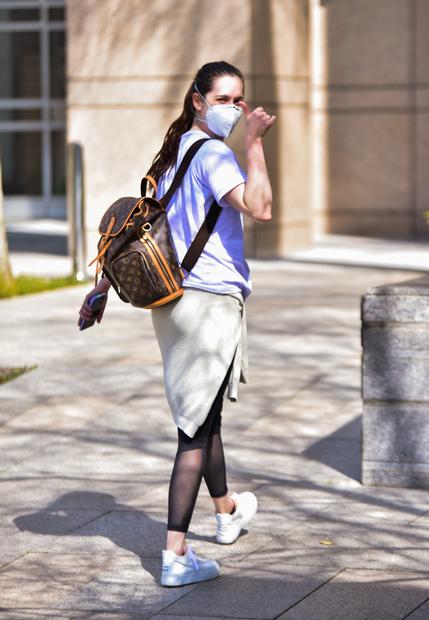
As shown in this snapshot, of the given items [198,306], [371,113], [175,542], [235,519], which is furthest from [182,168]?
[371,113]

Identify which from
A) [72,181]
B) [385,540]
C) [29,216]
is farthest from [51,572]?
[29,216]

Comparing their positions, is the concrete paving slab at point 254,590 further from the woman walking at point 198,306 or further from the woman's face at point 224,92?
the woman's face at point 224,92

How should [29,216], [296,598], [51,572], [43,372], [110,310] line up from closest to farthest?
[296,598]
[51,572]
[43,372]
[110,310]
[29,216]

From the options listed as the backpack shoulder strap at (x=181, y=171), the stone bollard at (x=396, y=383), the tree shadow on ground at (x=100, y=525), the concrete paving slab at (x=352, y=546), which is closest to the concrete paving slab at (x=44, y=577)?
the tree shadow on ground at (x=100, y=525)

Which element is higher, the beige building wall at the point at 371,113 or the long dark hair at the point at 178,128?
the beige building wall at the point at 371,113

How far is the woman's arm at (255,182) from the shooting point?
14.9 ft

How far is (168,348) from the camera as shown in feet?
15.9

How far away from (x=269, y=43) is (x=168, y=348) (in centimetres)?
1218

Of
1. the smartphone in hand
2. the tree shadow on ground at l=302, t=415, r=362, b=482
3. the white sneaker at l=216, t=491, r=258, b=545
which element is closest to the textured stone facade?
the tree shadow on ground at l=302, t=415, r=362, b=482

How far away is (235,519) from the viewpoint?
5.28 metres

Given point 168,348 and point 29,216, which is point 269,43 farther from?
point 168,348

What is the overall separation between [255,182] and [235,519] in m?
1.46

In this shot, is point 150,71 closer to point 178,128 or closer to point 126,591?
point 178,128

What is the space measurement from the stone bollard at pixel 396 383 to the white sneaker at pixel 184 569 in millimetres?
1537
